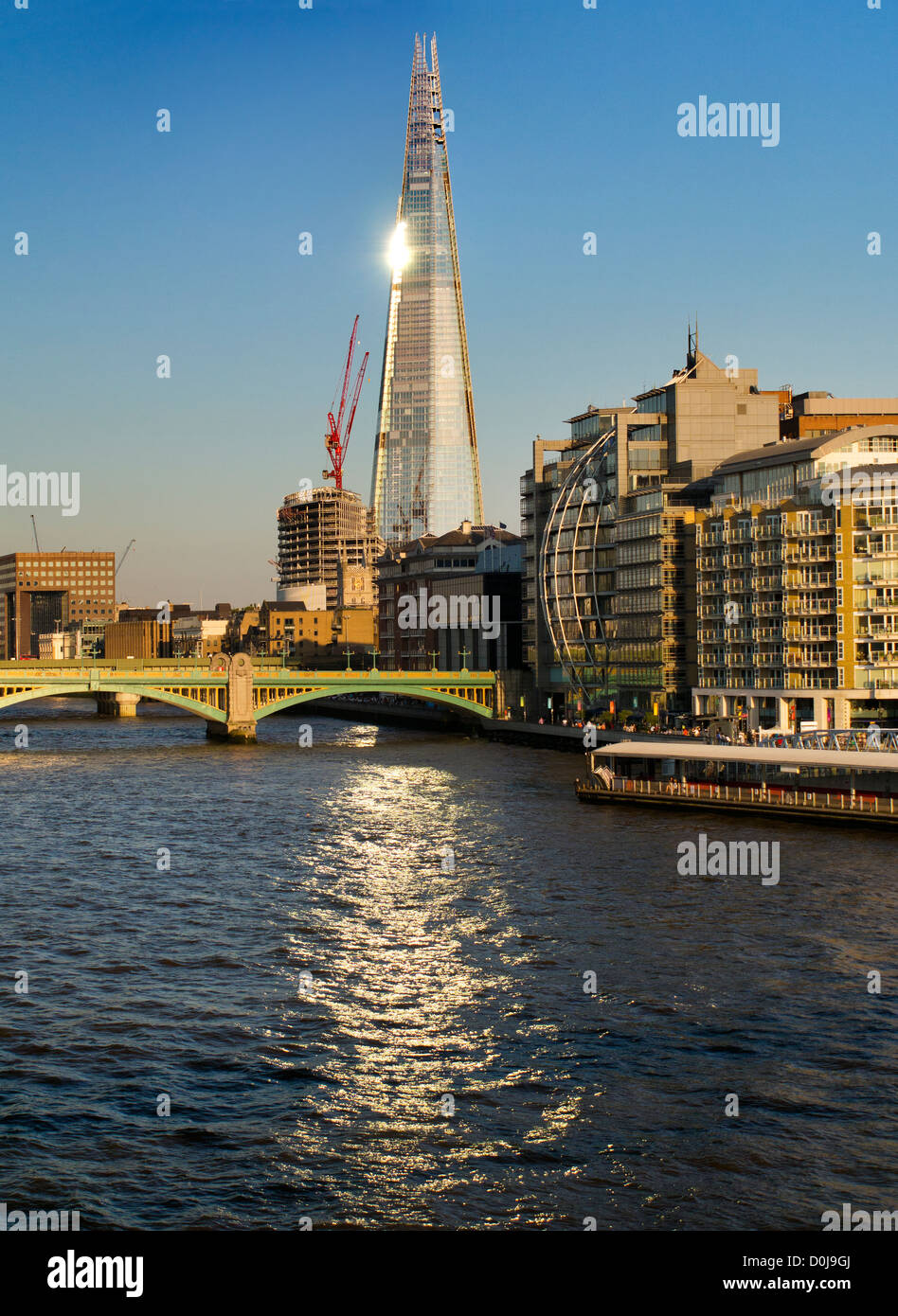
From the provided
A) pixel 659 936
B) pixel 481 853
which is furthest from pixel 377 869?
pixel 659 936

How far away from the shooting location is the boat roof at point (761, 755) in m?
72.5

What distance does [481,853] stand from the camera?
210ft

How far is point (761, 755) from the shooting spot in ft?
259

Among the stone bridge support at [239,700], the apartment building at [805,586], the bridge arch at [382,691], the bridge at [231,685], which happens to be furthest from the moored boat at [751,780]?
the stone bridge support at [239,700]

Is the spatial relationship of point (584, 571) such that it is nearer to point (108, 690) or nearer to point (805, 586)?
point (805, 586)

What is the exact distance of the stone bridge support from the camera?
13525 cm

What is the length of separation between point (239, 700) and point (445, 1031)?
4098 inches

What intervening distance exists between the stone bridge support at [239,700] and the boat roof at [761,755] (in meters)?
54.2

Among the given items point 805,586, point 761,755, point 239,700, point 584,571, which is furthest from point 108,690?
point 761,755

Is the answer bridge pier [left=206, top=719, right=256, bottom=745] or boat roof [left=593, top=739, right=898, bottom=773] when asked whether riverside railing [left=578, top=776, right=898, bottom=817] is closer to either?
boat roof [left=593, top=739, right=898, bottom=773]

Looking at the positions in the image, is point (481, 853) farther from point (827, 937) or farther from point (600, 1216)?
point (600, 1216)

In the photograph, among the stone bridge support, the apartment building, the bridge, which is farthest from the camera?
the stone bridge support

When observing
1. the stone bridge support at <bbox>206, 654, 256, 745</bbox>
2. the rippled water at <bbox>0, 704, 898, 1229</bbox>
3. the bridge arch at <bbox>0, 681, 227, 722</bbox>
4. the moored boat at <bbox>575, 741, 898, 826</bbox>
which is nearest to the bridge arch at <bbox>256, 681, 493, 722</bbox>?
the stone bridge support at <bbox>206, 654, 256, 745</bbox>

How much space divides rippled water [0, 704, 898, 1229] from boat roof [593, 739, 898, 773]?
220 inches
